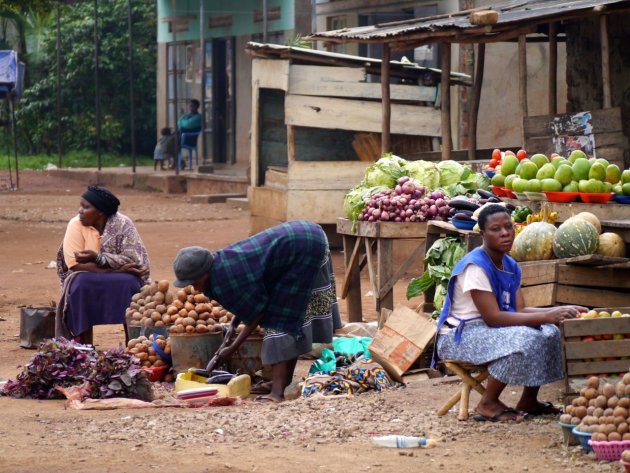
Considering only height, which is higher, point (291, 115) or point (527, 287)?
point (291, 115)

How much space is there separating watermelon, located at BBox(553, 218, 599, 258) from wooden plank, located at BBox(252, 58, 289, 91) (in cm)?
758

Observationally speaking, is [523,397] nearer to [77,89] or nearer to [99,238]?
[99,238]

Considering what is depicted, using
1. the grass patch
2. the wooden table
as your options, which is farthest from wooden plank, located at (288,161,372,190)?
the grass patch

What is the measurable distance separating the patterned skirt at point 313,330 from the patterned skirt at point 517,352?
1.44 m

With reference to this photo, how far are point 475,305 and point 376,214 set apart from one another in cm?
319

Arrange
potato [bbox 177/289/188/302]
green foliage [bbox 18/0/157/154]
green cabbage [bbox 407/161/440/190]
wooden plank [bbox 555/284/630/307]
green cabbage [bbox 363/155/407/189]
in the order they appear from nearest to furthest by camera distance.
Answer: wooden plank [bbox 555/284/630/307], potato [bbox 177/289/188/302], green cabbage [bbox 407/161/440/190], green cabbage [bbox 363/155/407/189], green foliage [bbox 18/0/157/154]

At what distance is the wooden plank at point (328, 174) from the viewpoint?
14.5m

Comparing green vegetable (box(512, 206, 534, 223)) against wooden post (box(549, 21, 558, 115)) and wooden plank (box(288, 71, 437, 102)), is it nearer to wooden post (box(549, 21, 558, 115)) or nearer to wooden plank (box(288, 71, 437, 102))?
wooden post (box(549, 21, 558, 115))

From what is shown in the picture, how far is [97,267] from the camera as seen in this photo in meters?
8.88

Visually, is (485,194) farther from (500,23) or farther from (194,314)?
(500,23)

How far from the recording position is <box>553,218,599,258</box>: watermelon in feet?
24.4

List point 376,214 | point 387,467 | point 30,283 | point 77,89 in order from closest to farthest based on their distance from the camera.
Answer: point 387,467, point 376,214, point 30,283, point 77,89

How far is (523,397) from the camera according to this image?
6.61 metres

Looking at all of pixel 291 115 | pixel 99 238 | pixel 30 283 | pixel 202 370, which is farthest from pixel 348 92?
pixel 202 370
